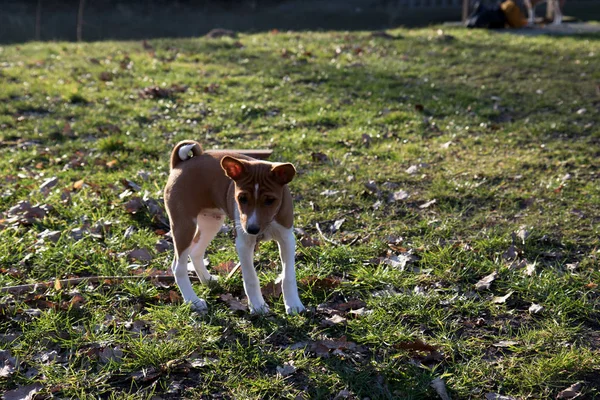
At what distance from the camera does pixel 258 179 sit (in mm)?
3094

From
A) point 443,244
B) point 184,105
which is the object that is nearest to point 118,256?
point 443,244

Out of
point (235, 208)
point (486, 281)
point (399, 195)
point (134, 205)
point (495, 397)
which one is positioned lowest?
point (495, 397)

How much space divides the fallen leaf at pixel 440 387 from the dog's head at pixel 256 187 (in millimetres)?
1119

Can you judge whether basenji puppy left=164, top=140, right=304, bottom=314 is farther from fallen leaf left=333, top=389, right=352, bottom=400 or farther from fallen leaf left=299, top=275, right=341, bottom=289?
fallen leaf left=333, top=389, right=352, bottom=400

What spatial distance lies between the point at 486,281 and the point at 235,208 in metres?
1.73

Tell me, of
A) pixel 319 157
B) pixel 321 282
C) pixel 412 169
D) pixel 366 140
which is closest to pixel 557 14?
pixel 366 140

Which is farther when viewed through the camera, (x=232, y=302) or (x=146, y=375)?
(x=232, y=302)

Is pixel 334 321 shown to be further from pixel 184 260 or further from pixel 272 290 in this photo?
pixel 184 260

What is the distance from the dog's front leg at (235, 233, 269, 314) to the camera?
3.40m

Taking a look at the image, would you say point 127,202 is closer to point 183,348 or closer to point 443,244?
point 183,348

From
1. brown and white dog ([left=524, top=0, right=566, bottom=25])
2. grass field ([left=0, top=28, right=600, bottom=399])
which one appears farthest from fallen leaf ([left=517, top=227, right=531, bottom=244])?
brown and white dog ([left=524, top=0, right=566, bottom=25])

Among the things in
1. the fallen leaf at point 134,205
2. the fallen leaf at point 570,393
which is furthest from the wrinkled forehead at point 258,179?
the fallen leaf at point 134,205

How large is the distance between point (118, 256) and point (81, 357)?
1.18 m

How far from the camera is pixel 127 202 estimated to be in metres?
5.16
